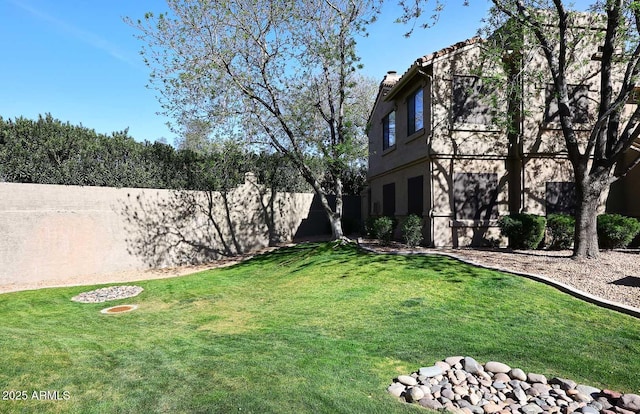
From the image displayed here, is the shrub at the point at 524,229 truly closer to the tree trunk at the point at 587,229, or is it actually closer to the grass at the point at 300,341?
the tree trunk at the point at 587,229

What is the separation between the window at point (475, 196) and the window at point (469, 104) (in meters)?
2.04

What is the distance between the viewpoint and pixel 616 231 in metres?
11.5

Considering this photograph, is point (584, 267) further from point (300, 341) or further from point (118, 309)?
point (118, 309)

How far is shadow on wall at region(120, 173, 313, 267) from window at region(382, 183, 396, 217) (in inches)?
192

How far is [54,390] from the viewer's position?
380cm

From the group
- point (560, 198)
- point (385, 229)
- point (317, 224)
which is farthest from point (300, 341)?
point (317, 224)

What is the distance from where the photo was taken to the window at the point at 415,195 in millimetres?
14219

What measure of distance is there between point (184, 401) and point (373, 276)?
20.1ft

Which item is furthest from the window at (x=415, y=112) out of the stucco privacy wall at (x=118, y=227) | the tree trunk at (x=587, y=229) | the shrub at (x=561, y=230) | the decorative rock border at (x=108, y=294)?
the decorative rock border at (x=108, y=294)

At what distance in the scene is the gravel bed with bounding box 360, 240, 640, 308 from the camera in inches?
283

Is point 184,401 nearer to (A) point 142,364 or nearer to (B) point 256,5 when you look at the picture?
(A) point 142,364

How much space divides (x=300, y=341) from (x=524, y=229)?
9.71m

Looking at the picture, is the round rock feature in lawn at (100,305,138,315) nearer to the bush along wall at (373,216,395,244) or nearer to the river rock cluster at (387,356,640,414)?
the river rock cluster at (387,356,640,414)

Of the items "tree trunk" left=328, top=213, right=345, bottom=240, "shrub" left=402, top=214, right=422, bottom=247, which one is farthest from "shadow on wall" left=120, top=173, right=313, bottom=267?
"shrub" left=402, top=214, right=422, bottom=247
